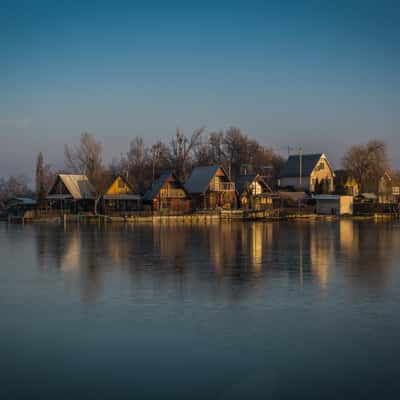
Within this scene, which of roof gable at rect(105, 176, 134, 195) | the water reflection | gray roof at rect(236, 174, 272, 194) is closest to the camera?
the water reflection

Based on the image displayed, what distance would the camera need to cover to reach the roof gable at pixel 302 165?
2876 inches

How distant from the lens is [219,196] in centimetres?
6406

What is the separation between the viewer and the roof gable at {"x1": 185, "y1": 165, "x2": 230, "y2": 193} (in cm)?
6260

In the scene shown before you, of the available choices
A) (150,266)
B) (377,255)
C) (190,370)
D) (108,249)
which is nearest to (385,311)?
(190,370)

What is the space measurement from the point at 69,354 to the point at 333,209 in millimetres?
56746

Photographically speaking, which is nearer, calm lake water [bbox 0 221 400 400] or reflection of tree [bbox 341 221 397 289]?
calm lake water [bbox 0 221 400 400]

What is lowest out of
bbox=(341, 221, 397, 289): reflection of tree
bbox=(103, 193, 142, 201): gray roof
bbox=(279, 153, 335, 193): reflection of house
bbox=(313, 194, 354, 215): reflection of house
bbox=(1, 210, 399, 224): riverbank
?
bbox=(341, 221, 397, 289): reflection of tree

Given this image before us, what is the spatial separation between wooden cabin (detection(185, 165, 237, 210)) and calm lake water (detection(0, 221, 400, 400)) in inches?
1625

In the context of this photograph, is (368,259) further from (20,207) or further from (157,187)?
(20,207)

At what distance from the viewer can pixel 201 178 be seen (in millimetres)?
64188

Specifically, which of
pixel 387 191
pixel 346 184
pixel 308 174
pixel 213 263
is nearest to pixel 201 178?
pixel 308 174

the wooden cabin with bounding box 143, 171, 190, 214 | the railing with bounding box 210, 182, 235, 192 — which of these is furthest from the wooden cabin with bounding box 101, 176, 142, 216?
the railing with bounding box 210, 182, 235, 192

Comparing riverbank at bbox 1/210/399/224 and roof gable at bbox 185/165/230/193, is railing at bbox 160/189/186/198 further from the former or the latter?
riverbank at bbox 1/210/399/224

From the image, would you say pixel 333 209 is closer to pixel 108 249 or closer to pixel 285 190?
pixel 285 190
